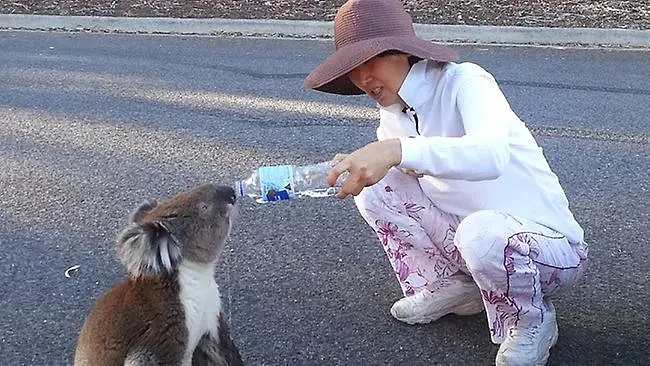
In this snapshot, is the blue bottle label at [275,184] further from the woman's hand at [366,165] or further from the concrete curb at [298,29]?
the concrete curb at [298,29]

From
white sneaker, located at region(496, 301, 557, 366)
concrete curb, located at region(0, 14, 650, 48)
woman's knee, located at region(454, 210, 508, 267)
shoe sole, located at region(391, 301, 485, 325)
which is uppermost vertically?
woman's knee, located at region(454, 210, 508, 267)

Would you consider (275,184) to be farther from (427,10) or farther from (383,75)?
(427,10)

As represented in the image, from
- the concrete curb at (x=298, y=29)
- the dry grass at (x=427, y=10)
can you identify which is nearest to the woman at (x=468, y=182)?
the concrete curb at (x=298, y=29)

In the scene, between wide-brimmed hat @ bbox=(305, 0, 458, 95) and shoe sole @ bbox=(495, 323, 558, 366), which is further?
shoe sole @ bbox=(495, 323, 558, 366)

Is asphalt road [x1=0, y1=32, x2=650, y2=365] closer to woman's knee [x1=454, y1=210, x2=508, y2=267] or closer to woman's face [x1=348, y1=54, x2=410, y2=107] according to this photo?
woman's knee [x1=454, y1=210, x2=508, y2=267]

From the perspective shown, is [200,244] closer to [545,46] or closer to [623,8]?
[545,46]

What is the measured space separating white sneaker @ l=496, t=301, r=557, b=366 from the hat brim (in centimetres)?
84

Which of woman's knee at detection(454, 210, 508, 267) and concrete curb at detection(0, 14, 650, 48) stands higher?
woman's knee at detection(454, 210, 508, 267)

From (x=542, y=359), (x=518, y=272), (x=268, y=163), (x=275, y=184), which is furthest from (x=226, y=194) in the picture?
(x=268, y=163)

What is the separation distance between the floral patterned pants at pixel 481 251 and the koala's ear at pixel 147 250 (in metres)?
0.82

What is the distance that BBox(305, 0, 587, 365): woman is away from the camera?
8.08ft

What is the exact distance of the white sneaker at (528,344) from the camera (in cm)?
268

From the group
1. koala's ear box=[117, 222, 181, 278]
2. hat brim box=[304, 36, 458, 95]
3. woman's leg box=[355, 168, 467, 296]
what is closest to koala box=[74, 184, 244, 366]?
koala's ear box=[117, 222, 181, 278]

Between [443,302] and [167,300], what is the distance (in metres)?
1.06
